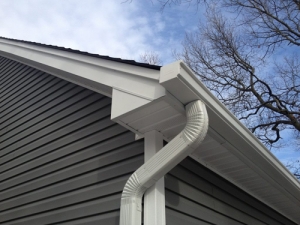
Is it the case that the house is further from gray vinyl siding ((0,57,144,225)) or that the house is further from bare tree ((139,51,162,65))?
bare tree ((139,51,162,65))

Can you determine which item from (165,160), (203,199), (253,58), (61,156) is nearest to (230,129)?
(165,160)

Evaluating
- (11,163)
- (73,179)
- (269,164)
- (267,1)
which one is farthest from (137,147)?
(267,1)

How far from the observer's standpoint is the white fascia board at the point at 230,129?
2127 millimetres

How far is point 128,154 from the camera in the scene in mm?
2863

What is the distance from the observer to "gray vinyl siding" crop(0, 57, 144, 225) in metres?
2.89

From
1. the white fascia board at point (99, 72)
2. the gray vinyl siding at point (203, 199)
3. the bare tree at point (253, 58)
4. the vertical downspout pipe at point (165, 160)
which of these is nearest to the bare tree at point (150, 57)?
the bare tree at point (253, 58)

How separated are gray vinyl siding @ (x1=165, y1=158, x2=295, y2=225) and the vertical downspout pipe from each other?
1.20ft

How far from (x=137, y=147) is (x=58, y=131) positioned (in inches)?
54.7

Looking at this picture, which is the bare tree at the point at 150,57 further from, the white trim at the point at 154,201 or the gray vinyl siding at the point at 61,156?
the white trim at the point at 154,201

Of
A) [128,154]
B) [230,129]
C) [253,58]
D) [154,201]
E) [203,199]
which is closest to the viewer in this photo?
[154,201]

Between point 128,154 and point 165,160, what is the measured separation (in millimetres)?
634

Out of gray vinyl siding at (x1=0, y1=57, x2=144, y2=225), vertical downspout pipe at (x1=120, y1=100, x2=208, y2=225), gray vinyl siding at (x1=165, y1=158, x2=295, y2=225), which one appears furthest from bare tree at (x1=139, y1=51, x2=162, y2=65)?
vertical downspout pipe at (x1=120, y1=100, x2=208, y2=225)

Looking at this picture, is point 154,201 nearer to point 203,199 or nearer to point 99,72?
point 203,199

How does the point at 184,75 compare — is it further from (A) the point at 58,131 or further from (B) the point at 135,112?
(A) the point at 58,131
